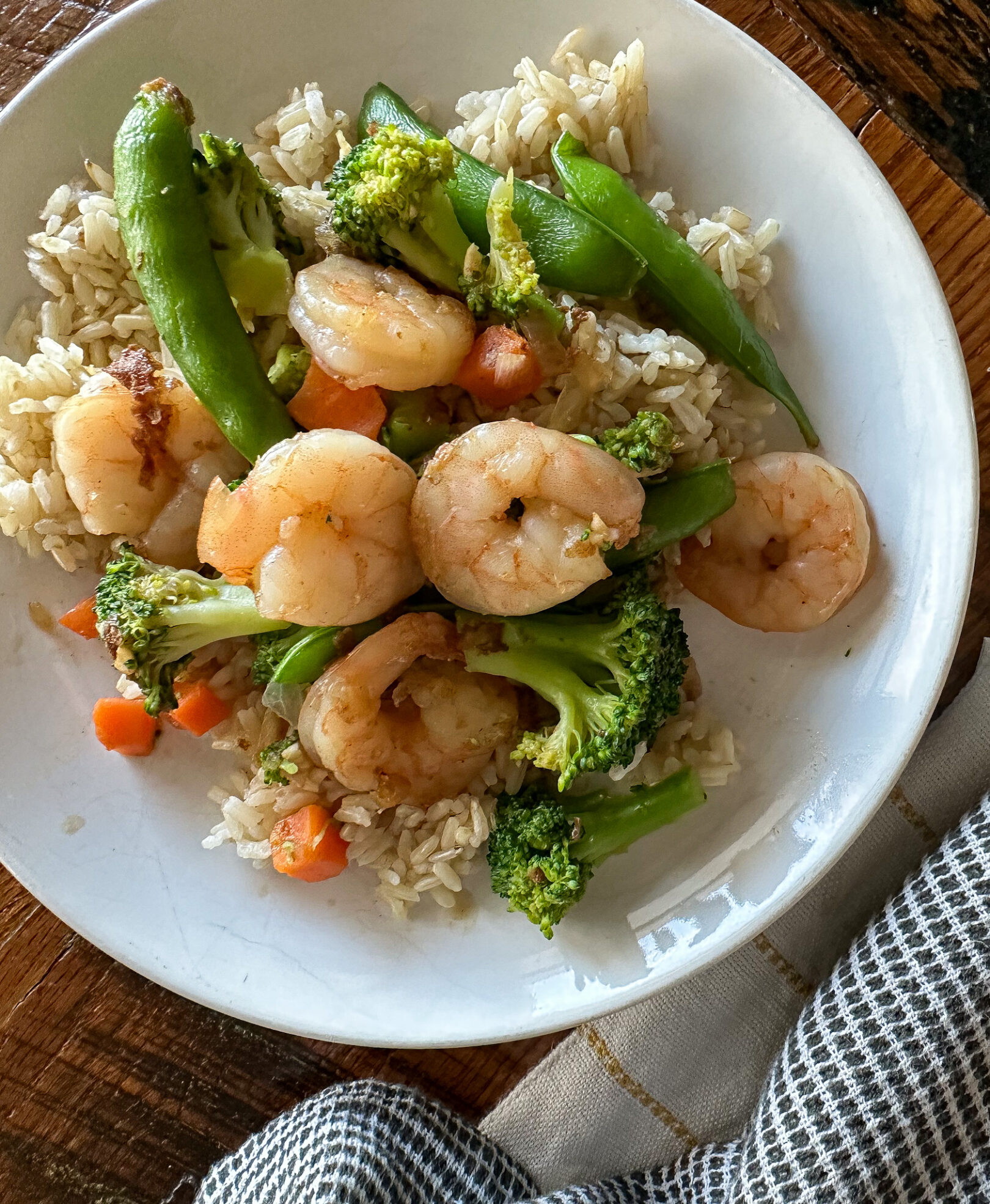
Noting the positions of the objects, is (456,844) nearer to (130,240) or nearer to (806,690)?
(806,690)

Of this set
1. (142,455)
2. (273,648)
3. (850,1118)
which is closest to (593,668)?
(273,648)

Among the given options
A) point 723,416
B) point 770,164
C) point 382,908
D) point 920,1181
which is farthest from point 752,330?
point 920,1181

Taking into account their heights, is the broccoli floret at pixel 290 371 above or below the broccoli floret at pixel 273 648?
above

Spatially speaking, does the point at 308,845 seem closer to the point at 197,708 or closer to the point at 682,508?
the point at 197,708

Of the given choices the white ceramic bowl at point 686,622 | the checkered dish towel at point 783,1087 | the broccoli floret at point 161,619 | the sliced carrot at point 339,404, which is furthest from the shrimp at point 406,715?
the checkered dish towel at point 783,1087

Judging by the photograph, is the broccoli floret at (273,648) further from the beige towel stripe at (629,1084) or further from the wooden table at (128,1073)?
the beige towel stripe at (629,1084)

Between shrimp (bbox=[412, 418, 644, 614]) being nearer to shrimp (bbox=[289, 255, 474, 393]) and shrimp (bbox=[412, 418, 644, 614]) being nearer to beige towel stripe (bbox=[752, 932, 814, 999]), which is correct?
shrimp (bbox=[289, 255, 474, 393])

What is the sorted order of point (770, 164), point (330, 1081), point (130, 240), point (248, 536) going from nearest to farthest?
point (248, 536) < point (130, 240) < point (770, 164) < point (330, 1081)
